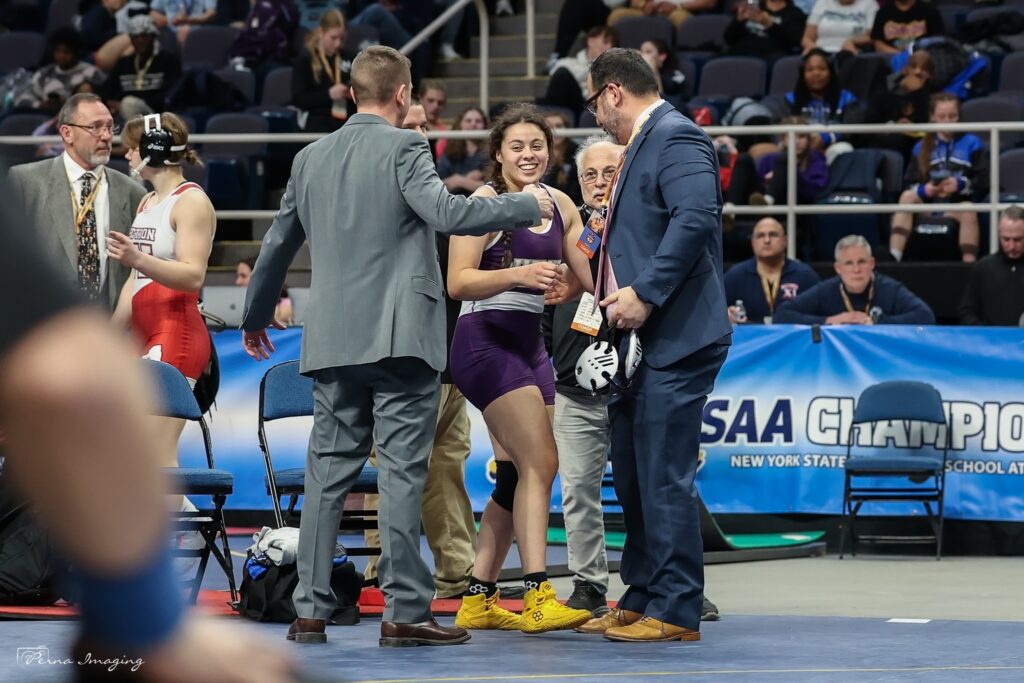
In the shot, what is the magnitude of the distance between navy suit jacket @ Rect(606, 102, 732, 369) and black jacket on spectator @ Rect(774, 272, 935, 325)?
355 centimetres

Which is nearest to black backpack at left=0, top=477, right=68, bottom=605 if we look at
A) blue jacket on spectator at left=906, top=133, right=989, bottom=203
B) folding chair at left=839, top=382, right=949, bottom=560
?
folding chair at left=839, top=382, right=949, bottom=560

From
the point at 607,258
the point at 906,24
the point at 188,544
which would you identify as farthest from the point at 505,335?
the point at 906,24

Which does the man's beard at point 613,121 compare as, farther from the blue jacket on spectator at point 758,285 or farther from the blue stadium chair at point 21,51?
the blue stadium chair at point 21,51

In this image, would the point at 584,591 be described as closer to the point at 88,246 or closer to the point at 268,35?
the point at 88,246

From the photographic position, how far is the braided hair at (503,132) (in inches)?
226

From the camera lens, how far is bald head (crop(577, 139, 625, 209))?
604 cm

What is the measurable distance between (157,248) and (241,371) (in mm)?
2687

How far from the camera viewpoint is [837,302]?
29.1 ft

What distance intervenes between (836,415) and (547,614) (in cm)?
333

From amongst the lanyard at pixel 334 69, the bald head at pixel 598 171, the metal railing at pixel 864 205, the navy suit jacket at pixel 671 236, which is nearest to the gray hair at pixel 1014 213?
the metal railing at pixel 864 205

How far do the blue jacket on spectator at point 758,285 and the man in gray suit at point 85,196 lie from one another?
4022mm

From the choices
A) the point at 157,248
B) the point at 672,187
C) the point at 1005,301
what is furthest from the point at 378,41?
the point at 672,187

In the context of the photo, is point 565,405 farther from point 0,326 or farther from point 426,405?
point 0,326

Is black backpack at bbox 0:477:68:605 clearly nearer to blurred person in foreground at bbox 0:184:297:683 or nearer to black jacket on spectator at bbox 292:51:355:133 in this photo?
blurred person in foreground at bbox 0:184:297:683
